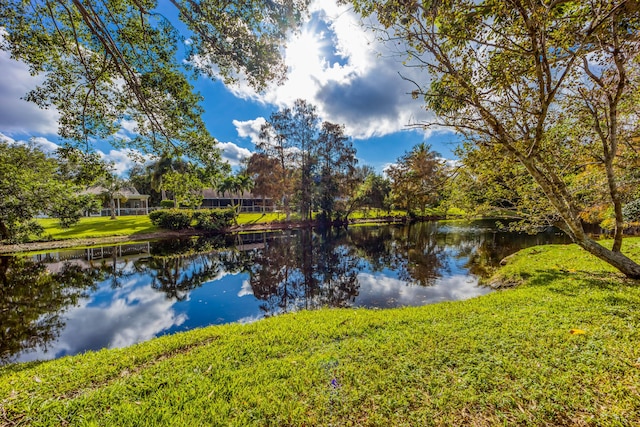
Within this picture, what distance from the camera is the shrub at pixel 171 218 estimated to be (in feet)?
87.2

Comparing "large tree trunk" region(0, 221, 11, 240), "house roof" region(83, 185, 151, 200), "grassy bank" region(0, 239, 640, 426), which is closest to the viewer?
"grassy bank" region(0, 239, 640, 426)

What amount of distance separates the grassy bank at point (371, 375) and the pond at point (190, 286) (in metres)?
2.41

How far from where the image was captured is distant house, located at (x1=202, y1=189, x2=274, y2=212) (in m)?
47.5

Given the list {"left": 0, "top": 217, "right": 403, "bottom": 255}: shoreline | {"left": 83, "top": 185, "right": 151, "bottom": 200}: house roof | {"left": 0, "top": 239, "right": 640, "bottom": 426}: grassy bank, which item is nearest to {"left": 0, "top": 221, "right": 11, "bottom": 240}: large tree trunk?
{"left": 0, "top": 217, "right": 403, "bottom": 255}: shoreline

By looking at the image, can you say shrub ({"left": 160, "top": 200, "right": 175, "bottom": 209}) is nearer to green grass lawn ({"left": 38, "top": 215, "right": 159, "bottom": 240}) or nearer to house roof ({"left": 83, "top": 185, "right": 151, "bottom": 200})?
house roof ({"left": 83, "top": 185, "right": 151, "bottom": 200})

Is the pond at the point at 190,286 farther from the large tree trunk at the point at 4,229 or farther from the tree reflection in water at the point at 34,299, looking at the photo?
the large tree trunk at the point at 4,229

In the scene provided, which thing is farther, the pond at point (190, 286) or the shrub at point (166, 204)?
the shrub at point (166, 204)

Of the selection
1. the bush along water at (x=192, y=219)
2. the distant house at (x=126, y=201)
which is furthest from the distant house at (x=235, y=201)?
the bush along water at (x=192, y=219)

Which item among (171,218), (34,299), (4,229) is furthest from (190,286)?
(171,218)

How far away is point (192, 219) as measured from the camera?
28312mm

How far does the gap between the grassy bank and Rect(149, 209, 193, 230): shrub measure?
24.6 meters

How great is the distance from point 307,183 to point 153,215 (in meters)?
19.7

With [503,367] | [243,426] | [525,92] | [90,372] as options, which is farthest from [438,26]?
[90,372]

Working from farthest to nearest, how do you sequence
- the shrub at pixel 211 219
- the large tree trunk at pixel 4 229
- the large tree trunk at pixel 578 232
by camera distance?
the shrub at pixel 211 219
the large tree trunk at pixel 4 229
the large tree trunk at pixel 578 232
